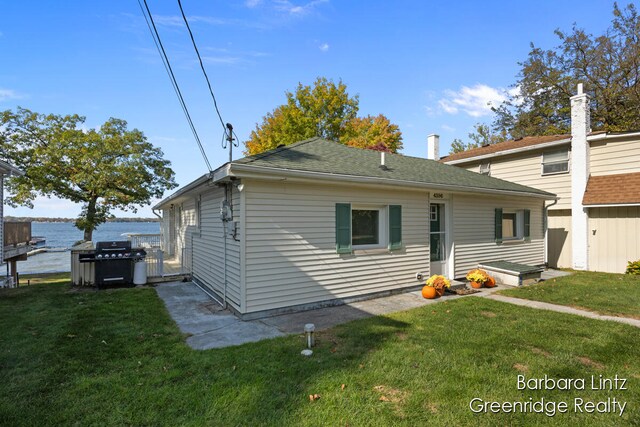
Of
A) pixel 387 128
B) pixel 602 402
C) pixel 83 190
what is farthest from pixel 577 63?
pixel 83 190

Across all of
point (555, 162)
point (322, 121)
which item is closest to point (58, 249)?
point (322, 121)

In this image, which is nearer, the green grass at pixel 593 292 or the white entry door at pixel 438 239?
the green grass at pixel 593 292

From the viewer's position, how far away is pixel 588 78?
2025cm

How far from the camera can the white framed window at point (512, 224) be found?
10742 millimetres

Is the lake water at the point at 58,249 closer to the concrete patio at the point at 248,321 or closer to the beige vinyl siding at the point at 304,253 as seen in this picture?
the concrete patio at the point at 248,321

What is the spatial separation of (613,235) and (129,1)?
1482 cm

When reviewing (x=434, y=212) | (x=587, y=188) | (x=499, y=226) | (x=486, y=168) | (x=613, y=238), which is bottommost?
(x=613, y=238)

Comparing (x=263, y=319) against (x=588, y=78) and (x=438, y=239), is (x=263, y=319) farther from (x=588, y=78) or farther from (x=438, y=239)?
(x=588, y=78)

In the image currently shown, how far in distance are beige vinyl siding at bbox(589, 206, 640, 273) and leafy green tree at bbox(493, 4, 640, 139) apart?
38.5ft

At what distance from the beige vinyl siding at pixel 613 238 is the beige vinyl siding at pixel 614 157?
141 cm

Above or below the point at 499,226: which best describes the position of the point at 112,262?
below

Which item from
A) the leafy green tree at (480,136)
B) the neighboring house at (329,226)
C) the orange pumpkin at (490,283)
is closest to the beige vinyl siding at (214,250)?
the neighboring house at (329,226)

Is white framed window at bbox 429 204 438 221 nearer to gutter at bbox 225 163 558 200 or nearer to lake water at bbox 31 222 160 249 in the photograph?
gutter at bbox 225 163 558 200

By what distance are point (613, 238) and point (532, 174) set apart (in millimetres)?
3437
